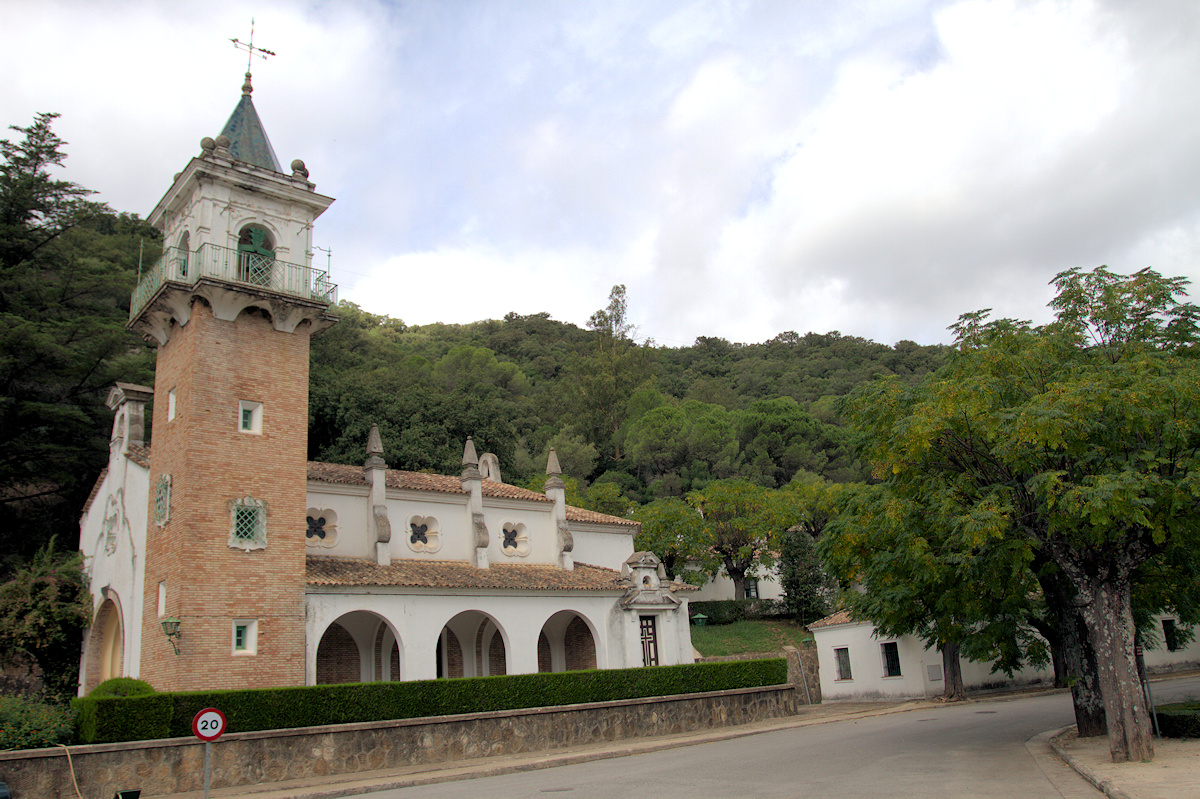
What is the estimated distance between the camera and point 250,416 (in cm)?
2130

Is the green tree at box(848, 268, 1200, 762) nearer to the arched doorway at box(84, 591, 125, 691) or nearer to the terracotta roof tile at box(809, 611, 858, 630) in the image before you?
the terracotta roof tile at box(809, 611, 858, 630)

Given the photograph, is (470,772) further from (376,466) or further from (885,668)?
(885,668)

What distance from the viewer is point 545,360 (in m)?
84.6

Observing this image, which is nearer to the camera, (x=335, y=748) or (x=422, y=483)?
(x=335, y=748)

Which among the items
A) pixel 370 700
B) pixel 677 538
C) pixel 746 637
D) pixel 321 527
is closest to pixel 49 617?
pixel 321 527

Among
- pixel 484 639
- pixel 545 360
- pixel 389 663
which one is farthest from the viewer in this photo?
pixel 545 360

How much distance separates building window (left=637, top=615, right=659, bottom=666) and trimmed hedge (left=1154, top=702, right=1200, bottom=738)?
51.3ft

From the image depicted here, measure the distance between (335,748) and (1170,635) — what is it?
3691cm

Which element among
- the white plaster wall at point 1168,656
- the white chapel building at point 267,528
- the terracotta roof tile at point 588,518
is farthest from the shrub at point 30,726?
the white plaster wall at point 1168,656

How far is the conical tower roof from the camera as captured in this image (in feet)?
76.8

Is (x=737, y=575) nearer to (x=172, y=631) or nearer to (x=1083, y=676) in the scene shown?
(x=1083, y=676)

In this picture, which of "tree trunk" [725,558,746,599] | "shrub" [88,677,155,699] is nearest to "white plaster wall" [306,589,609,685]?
"shrub" [88,677,155,699]

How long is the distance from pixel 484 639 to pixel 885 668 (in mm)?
17250

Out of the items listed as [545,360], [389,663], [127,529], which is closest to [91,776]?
[127,529]
